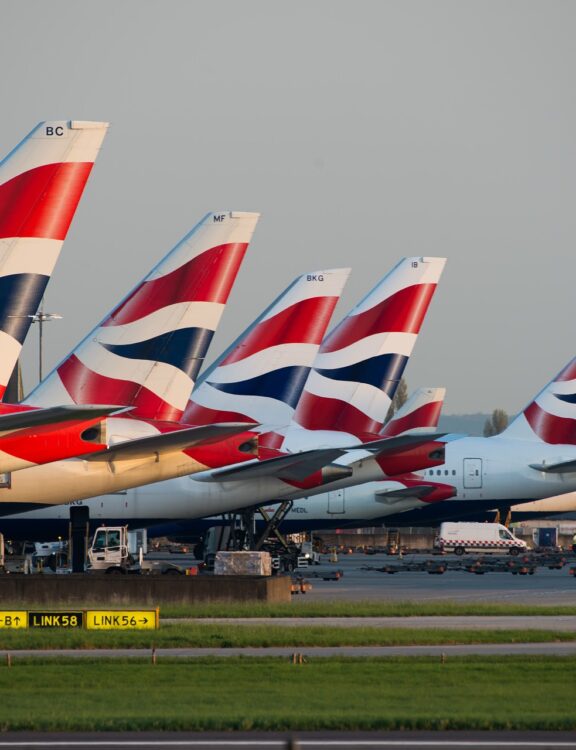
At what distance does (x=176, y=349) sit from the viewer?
44844 mm

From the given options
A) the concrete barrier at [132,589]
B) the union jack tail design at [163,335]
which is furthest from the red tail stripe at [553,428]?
the concrete barrier at [132,589]

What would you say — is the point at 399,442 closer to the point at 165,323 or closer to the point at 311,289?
the point at 311,289

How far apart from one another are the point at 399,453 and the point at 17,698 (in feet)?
134

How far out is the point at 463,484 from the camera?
87.4m

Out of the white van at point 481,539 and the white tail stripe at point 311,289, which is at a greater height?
the white tail stripe at point 311,289

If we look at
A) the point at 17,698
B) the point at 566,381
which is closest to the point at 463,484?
the point at 566,381

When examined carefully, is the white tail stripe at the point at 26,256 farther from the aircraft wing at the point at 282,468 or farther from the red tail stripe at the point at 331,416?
the red tail stripe at the point at 331,416

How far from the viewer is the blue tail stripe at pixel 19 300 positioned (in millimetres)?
33219

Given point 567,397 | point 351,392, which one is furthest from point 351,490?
point 567,397

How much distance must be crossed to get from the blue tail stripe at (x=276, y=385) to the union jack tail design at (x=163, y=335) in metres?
12.7

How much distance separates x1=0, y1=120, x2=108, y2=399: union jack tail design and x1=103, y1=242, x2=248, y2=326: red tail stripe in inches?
432

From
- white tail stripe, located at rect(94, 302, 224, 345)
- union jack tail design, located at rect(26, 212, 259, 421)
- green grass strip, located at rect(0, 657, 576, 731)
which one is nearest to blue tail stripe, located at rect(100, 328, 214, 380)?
union jack tail design, located at rect(26, 212, 259, 421)

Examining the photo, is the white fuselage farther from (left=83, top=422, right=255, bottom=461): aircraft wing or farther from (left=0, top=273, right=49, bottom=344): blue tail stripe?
(left=0, top=273, right=49, bottom=344): blue tail stripe

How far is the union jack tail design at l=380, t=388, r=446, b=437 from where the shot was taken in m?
85.6
